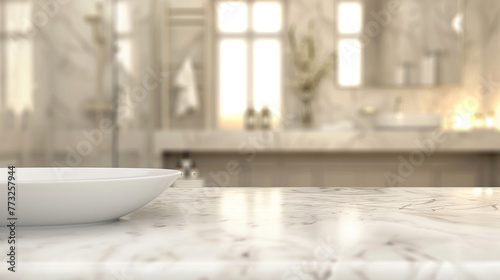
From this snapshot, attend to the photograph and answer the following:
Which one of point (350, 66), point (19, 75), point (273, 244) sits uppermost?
point (350, 66)

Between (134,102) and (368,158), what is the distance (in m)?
1.35

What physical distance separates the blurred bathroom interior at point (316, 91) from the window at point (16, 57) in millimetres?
948

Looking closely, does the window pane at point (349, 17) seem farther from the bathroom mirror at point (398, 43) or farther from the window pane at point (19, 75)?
the window pane at point (19, 75)

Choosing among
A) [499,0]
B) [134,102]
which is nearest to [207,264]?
[134,102]

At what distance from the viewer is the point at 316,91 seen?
10.2 feet

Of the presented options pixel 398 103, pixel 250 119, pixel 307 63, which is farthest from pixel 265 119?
pixel 398 103

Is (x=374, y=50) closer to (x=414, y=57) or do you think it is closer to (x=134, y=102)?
(x=414, y=57)

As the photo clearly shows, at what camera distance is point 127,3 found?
236 centimetres

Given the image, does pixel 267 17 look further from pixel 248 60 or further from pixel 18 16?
pixel 18 16

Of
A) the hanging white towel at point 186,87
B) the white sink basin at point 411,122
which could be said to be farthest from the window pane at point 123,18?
the white sink basin at point 411,122

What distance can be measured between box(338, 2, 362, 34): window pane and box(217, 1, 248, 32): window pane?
58cm

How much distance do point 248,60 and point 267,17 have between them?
29 cm

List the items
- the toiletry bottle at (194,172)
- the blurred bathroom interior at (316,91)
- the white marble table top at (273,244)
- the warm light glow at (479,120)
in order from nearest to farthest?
1. the white marble table top at (273,244)
2. the blurred bathroom interior at (316,91)
3. the toiletry bottle at (194,172)
4. the warm light glow at (479,120)

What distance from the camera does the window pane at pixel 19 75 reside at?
4.23 feet
